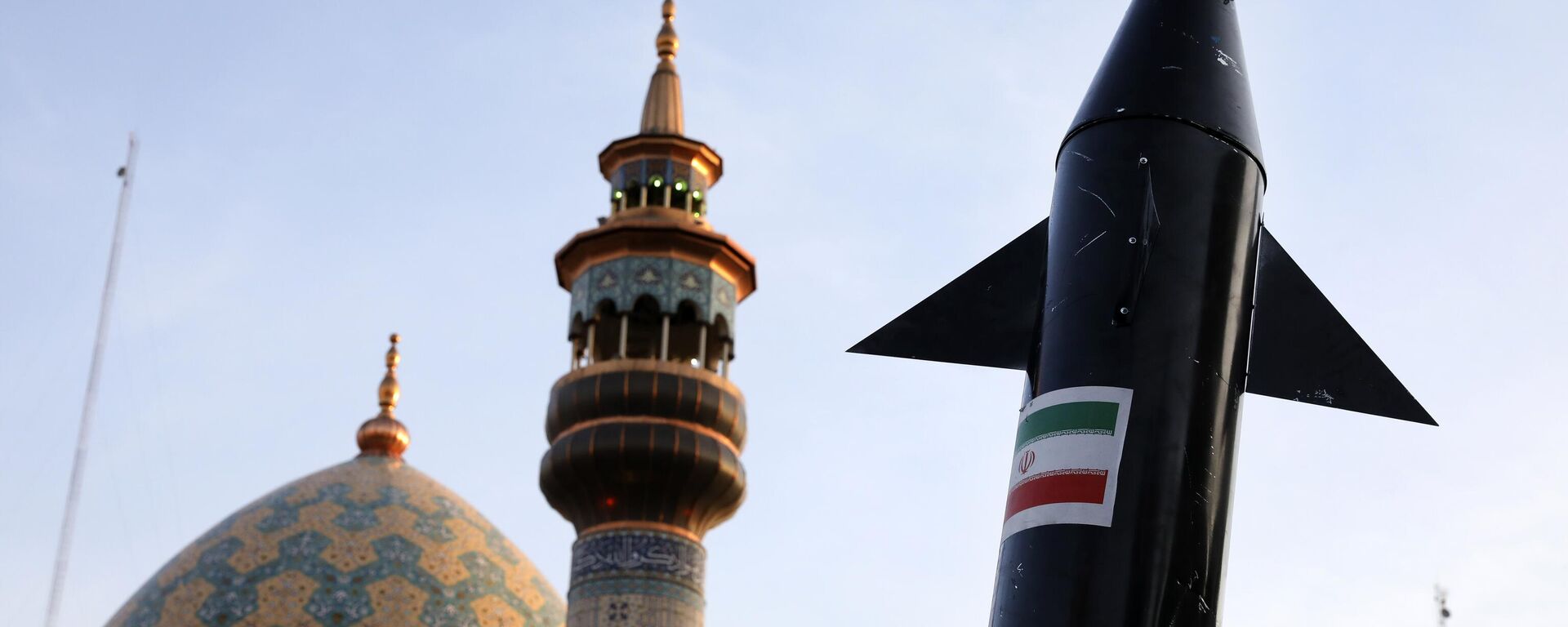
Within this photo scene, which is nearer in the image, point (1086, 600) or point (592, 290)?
point (1086, 600)

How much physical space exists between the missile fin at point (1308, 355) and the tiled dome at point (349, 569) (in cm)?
2121

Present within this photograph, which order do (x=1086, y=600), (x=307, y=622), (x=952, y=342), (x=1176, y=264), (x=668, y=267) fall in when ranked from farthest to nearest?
1. (x=307, y=622)
2. (x=668, y=267)
3. (x=952, y=342)
4. (x=1176, y=264)
5. (x=1086, y=600)

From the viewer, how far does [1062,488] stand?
865 centimetres

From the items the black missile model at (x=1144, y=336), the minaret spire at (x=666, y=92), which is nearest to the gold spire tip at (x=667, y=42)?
the minaret spire at (x=666, y=92)

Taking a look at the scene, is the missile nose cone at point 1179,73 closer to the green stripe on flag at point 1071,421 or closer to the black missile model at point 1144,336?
the black missile model at point 1144,336

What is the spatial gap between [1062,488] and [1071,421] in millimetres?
299

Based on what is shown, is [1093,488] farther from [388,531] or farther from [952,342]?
[388,531]

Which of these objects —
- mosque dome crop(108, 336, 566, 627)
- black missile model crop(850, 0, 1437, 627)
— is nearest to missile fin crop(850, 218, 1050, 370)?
black missile model crop(850, 0, 1437, 627)

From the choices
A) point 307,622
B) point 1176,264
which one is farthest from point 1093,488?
point 307,622

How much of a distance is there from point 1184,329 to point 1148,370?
0.27 metres

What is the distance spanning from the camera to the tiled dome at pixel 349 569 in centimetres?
2952

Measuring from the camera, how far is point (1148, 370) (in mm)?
8789

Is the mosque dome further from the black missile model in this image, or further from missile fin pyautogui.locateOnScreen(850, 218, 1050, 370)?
the black missile model

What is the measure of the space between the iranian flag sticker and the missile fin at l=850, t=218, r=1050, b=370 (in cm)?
73
